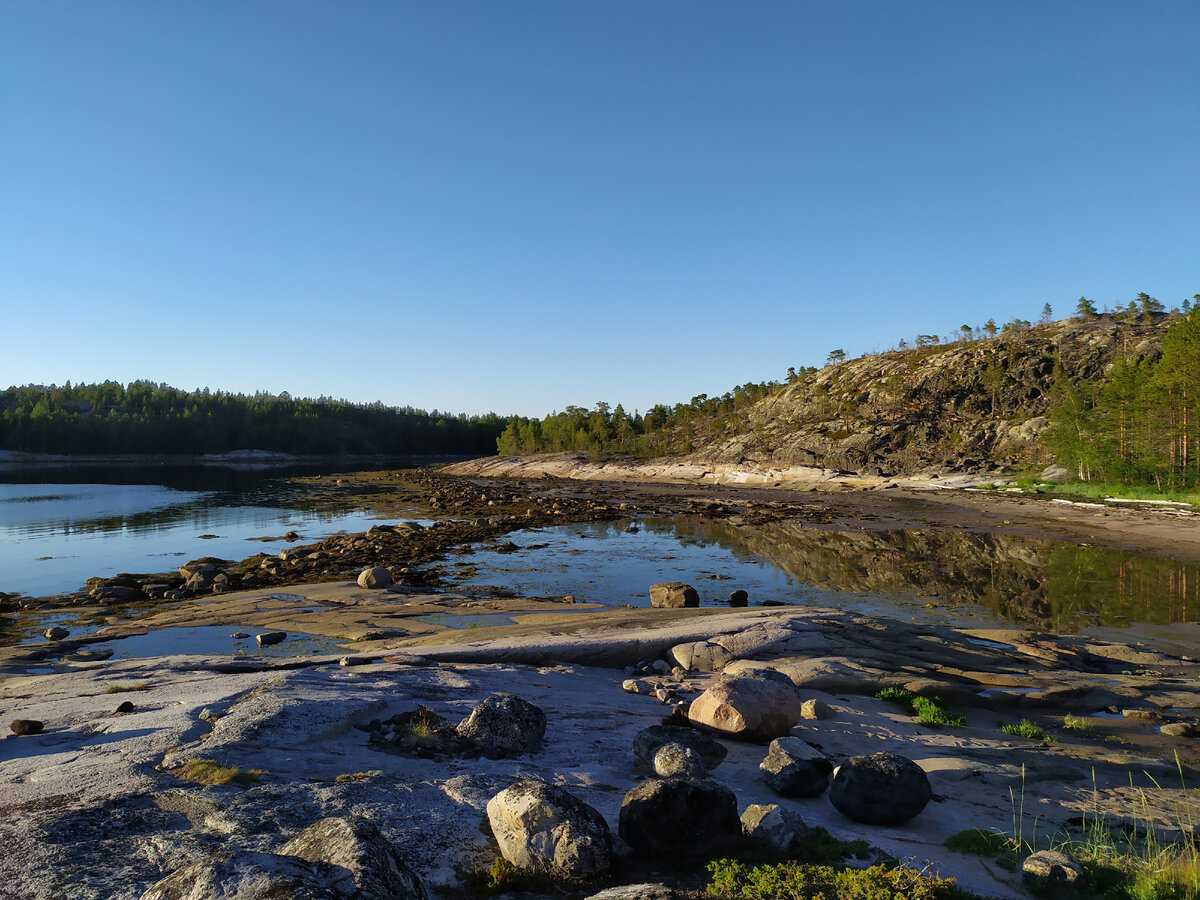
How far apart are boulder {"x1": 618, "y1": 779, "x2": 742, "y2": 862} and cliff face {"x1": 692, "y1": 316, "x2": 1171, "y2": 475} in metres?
82.7

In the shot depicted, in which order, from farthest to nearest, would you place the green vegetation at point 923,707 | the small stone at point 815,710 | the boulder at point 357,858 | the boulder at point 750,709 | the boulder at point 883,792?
the green vegetation at point 923,707 → the small stone at point 815,710 → the boulder at point 750,709 → the boulder at point 883,792 → the boulder at point 357,858

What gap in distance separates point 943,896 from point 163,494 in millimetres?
84679

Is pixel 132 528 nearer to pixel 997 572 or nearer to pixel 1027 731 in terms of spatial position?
pixel 1027 731

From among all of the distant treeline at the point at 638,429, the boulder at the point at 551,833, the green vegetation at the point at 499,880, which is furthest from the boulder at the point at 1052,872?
the distant treeline at the point at 638,429

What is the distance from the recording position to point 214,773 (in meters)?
6.75

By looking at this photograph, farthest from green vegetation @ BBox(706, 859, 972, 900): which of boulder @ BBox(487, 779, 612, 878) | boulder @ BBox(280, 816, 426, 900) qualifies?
boulder @ BBox(280, 816, 426, 900)

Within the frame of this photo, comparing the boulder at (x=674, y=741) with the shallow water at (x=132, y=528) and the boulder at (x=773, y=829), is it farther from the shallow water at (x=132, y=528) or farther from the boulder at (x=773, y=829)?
the shallow water at (x=132, y=528)

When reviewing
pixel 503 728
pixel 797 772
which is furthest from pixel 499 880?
pixel 797 772

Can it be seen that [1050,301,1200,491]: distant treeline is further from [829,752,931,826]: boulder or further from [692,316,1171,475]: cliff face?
[829,752,931,826]: boulder

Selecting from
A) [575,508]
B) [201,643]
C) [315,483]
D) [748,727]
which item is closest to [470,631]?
[201,643]

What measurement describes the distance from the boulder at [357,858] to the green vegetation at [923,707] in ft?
32.1

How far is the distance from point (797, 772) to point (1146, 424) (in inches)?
2408

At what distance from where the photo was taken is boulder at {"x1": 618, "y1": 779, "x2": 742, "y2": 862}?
591cm

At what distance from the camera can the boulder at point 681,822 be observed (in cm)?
591
